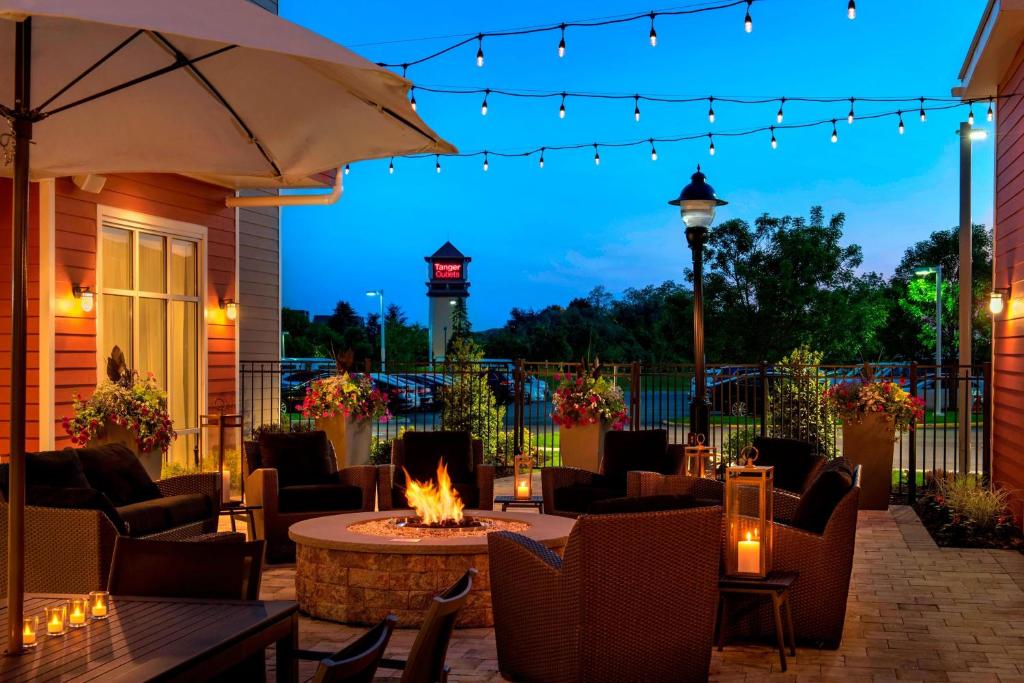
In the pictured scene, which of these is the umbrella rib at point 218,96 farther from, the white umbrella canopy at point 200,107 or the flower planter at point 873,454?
the flower planter at point 873,454

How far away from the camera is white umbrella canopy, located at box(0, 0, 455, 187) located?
4.11m

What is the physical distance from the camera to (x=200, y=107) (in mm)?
4766

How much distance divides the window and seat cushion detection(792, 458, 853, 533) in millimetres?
6477

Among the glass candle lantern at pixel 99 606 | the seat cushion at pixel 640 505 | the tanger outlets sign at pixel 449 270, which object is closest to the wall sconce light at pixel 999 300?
the seat cushion at pixel 640 505

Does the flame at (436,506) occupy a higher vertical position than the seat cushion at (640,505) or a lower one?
lower

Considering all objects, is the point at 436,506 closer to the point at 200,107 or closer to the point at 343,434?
the point at 200,107

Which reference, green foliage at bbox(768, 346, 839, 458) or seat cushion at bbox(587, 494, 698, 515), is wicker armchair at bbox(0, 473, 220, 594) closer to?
seat cushion at bbox(587, 494, 698, 515)

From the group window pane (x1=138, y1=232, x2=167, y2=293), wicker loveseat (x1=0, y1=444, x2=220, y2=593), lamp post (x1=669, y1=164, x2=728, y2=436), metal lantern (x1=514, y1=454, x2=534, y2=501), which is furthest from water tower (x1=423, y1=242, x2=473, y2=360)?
wicker loveseat (x1=0, y1=444, x2=220, y2=593)

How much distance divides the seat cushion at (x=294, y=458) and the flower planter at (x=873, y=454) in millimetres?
4932

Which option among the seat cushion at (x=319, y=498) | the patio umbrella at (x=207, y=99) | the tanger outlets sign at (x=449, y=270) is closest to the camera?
the patio umbrella at (x=207, y=99)

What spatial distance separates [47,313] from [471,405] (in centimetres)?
560

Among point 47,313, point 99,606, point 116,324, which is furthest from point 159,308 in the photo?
point 99,606

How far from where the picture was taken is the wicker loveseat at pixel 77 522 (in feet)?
18.0

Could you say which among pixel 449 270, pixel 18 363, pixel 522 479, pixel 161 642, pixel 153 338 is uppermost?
pixel 449 270
